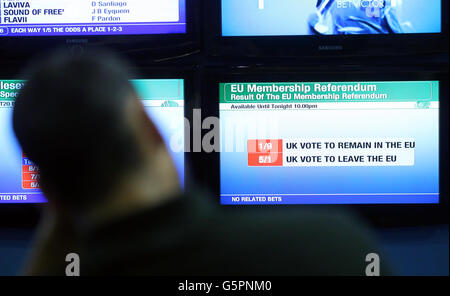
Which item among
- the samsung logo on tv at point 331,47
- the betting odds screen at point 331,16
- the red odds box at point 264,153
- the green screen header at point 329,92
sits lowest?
the red odds box at point 264,153

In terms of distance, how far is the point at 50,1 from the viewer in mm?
1263

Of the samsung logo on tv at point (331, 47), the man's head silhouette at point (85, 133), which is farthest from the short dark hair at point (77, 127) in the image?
the samsung logo on tv at point (331, 47)

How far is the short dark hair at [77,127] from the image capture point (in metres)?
0.68

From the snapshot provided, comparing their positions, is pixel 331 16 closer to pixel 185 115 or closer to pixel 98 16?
pixel 185 115

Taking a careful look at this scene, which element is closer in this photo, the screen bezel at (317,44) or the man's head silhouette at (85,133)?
the man's head silhouette at (85,133)

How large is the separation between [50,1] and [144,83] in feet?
0.94

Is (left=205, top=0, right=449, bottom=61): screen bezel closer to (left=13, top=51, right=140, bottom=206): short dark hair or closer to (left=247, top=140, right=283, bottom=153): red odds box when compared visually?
(left=247, top=140, right=283, bottom=153): red odds box

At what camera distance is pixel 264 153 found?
127 centimetres

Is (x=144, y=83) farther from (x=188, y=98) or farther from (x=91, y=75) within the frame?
(x=91, y=75)

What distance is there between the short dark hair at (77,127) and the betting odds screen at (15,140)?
53 cm

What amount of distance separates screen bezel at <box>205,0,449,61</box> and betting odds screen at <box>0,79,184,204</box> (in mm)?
142

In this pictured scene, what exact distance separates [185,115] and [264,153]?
0.20 metres

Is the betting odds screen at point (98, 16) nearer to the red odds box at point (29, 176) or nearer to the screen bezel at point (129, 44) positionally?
the screen bezel at point (129, 44)

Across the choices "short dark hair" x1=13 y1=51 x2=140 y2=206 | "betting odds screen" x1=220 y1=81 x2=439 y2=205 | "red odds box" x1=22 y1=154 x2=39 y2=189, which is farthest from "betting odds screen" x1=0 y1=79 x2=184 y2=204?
"short dark hair" x1=13 y1=51 x2=140 y2=206
